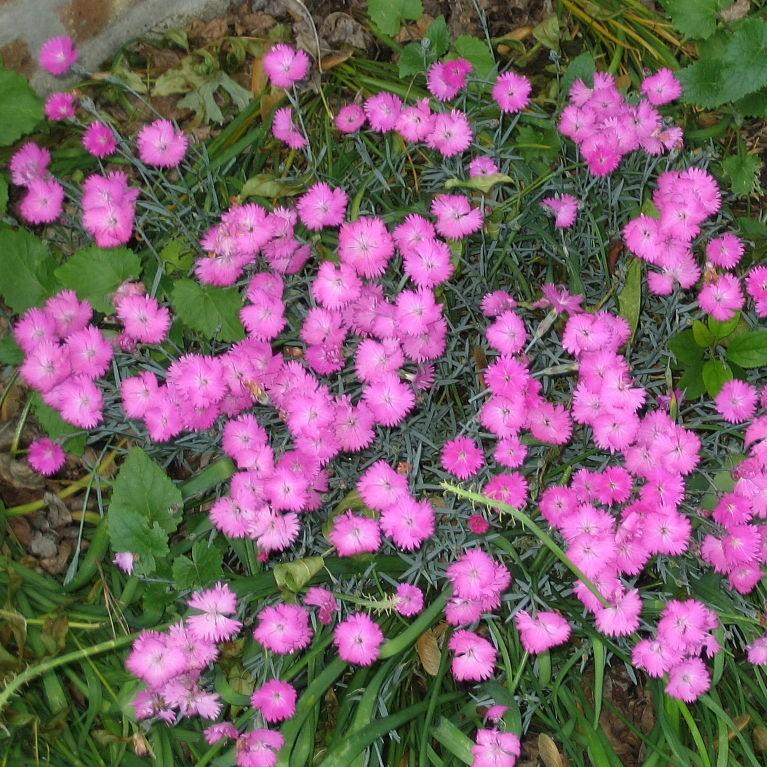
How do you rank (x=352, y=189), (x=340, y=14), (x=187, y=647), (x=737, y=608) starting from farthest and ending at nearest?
(x=340, y=14)
(x=352, y=189)
(x=737, y=608)
(x=187, y=647)

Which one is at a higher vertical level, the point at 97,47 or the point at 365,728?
the point at 97,47

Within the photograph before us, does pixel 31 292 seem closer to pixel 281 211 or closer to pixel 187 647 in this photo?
pixel 281 211

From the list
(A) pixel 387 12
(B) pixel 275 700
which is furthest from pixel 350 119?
(B) pixel 275 700

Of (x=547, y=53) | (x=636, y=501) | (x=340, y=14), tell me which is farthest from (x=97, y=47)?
(x=636, y=501)

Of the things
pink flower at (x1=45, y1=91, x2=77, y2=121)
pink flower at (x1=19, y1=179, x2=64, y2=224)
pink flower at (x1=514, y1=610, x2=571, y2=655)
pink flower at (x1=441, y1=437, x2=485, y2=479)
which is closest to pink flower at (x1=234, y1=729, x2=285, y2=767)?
pink flower at (x1=514, y1=610, x2=571, y2=655)

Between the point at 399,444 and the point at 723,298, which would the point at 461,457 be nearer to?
the point at 399,444

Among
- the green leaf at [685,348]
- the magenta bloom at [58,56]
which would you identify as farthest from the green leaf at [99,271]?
the green leaf at [685,348]

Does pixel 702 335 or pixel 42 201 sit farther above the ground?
pixel 42 201
